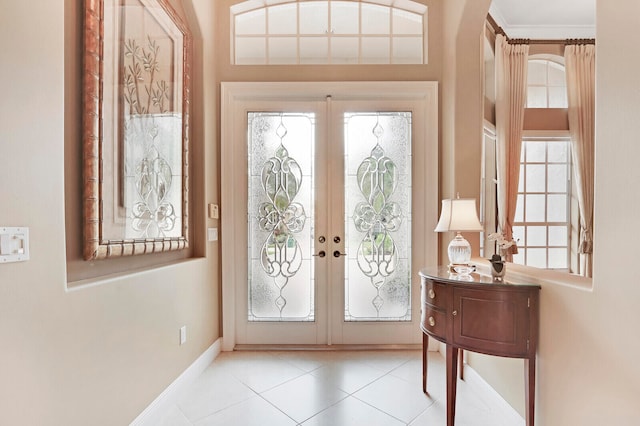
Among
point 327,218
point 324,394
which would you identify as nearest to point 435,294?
point 324,394

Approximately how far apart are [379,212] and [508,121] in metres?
1.56

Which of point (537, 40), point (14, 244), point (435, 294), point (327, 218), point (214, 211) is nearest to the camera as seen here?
point (14, 244)

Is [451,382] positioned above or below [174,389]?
above

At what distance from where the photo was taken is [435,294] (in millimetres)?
1872

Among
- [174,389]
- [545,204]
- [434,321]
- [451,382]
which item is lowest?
[174,389]

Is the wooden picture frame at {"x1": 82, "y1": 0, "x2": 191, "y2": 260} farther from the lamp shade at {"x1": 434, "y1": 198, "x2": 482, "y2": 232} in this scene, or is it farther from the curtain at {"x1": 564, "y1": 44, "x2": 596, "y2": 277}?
the curtain at {"x1": 564, "y1": 44, "x2": 596, "y2": 277}

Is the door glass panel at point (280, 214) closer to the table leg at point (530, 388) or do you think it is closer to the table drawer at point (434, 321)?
the table drawer at point (434, 321)

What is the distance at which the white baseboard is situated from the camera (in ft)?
5.82

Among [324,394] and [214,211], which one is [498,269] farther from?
[214,211]

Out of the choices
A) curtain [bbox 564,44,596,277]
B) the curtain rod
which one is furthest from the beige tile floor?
the curtain rod

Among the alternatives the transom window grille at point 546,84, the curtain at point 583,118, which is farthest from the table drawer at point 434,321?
the transom window grille at point 546,84

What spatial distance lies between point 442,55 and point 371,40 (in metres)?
0.66

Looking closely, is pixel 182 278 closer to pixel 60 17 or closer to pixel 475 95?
pixel 60 17

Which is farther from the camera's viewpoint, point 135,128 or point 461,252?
point 461,252
